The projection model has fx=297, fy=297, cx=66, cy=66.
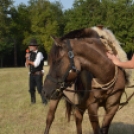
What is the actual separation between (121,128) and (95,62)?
2912 millimetres

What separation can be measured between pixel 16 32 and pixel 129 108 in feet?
169

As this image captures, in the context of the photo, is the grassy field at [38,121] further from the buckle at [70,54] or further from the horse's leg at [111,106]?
the buckle at [70,54]

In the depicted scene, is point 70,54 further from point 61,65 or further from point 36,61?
point 36,61

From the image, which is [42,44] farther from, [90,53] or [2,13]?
[90,53]

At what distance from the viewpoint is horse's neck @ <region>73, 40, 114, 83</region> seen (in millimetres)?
3990

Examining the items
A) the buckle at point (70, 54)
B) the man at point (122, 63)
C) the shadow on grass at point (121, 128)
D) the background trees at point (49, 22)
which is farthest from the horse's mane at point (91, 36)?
the background trees at point (49, 22)

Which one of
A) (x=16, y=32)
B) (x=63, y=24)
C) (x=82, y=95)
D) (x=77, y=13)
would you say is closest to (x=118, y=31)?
(x=77, y=13)

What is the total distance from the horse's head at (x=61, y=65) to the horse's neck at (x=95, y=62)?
0.14 metres

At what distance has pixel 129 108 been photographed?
353 inches

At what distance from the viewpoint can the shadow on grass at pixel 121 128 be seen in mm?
6250

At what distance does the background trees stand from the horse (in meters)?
49.6

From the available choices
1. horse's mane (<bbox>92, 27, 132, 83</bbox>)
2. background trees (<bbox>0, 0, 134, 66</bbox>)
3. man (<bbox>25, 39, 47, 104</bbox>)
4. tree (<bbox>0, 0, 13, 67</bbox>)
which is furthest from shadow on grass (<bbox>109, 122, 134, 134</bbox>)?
background trees (<bbox>0, 0, 134, 66</bbox>)

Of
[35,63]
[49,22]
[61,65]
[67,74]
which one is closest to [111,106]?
[67,74]

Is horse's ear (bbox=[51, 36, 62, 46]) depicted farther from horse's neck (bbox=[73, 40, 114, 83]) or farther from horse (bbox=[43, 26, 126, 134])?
horse's neck (bbox=[73, 40, 114, 83])
